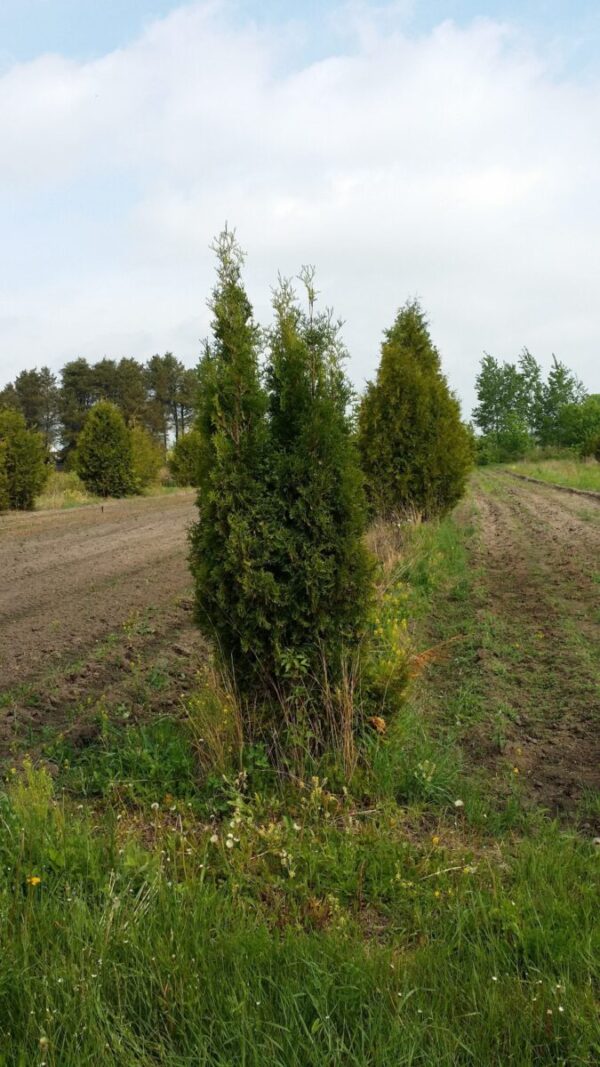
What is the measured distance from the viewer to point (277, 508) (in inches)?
159

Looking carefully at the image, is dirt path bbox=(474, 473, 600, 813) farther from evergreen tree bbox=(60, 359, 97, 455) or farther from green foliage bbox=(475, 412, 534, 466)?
evergreen tree bbox=(60, 359, 97, 455)

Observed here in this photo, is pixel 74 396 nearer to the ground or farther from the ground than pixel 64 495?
farther from the ground

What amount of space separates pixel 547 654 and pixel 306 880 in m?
3.63

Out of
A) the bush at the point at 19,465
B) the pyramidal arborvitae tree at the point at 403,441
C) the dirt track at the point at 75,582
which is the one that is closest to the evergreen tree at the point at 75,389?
the bush at the point at 19,465

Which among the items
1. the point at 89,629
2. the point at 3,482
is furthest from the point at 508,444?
the point at 89,629

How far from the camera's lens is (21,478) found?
23062 mm

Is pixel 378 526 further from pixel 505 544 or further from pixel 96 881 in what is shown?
pixel 96 881

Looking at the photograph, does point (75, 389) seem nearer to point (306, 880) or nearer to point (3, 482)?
point (3, 482)

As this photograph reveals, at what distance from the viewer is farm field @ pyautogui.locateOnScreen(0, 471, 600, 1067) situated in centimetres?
212

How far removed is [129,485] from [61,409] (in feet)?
106

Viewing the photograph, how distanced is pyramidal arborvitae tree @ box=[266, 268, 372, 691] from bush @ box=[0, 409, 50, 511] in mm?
20329

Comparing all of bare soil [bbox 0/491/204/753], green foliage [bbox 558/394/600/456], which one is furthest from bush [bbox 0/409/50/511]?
green foliage [bbox 558/394/600/456]

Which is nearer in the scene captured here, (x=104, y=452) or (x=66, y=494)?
(x=66, y=494)

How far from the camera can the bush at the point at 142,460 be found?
30.3 meters
